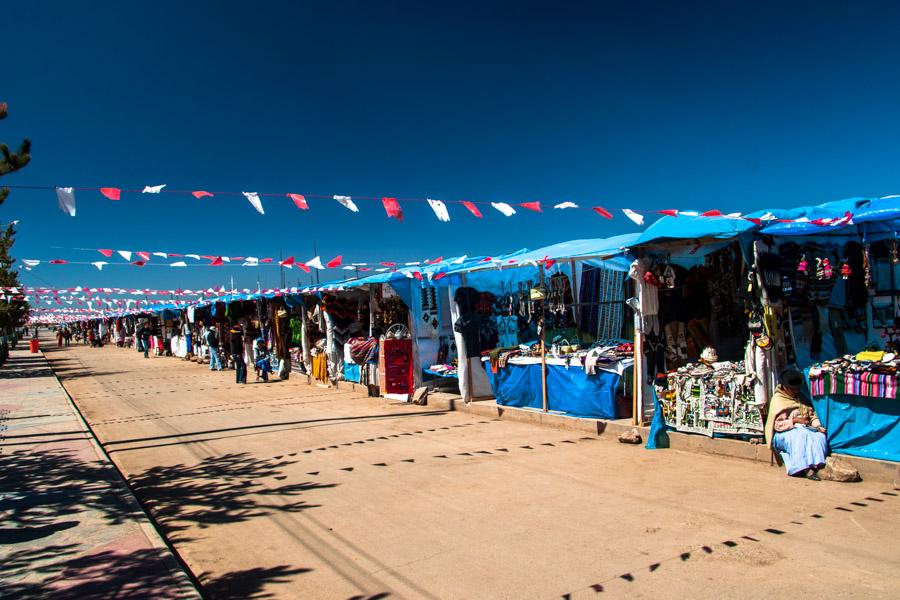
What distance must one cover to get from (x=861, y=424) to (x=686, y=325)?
272cm

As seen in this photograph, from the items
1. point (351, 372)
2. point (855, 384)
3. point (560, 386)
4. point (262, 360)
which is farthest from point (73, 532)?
point (262, 360)

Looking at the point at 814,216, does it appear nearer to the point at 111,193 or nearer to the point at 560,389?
the point at 560,389

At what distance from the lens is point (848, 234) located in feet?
24.0

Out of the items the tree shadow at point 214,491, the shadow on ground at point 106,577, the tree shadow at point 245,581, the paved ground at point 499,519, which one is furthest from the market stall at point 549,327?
the shadow on ground at point 106,577

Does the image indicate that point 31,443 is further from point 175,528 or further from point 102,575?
point 102,575

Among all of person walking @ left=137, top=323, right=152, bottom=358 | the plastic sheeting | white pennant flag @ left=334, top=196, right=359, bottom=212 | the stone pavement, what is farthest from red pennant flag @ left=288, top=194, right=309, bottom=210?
person walking @ left=137, top=323, right=152, bottom=358

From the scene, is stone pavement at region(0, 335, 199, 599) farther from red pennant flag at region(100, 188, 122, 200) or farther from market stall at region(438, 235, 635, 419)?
market stall at region(438, 235, 635, 419)

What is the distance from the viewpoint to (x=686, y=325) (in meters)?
8.84

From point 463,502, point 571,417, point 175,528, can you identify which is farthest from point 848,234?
point 175,528

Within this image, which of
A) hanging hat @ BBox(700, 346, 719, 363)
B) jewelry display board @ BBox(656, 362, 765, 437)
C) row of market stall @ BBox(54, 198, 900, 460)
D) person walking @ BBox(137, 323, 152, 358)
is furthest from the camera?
person walking @ BBox(137, 323, 152, 358)

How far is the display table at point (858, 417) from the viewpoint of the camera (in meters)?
6.18

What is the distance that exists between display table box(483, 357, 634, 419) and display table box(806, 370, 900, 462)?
2822 mm

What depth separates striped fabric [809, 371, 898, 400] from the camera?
6141 mm

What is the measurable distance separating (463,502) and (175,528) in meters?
2.54
